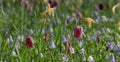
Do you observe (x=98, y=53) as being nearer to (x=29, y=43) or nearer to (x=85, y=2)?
(x=29, y=43)

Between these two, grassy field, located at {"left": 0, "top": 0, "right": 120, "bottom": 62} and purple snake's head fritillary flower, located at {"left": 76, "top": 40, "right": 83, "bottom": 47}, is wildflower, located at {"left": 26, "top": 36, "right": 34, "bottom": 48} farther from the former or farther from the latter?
purple snake's head fritillary flower, located at {"left": 76, "top": 40, "right": 83, "bottom": 47}

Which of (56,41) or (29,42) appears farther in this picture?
(56,41)

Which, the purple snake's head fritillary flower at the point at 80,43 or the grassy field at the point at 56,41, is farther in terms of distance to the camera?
the purple snake's head fritillary flower at the point at 80,43

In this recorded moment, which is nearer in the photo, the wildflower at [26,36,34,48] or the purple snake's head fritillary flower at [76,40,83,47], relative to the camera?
the wildflower at [26,36,34,48]

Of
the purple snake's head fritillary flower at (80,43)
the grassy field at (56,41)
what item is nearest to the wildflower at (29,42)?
the grassy field at (56,41)

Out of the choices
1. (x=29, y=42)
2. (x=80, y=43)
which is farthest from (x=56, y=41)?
(x=29, y=42)

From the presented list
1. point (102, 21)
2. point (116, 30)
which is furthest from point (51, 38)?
point (102, 21)

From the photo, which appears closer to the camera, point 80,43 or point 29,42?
point 29,42

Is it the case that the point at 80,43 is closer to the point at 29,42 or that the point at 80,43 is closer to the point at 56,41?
the point at 56,41

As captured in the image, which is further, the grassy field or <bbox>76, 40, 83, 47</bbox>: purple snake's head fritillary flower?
<bbox>76, 40, 83, 47</bbox>: purple snake's head fritillary flower

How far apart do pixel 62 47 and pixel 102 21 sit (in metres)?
1.51

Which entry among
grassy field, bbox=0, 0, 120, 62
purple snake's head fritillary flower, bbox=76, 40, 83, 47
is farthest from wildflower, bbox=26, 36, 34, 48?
purple snake's head fritillary flower, bbox=76, 40, 83, 47

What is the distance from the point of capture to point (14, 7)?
5828 mm

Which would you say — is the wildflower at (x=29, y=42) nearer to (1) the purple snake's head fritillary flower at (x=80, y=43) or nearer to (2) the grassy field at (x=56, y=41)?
(2) the grassy field at (x=56, y=41)
